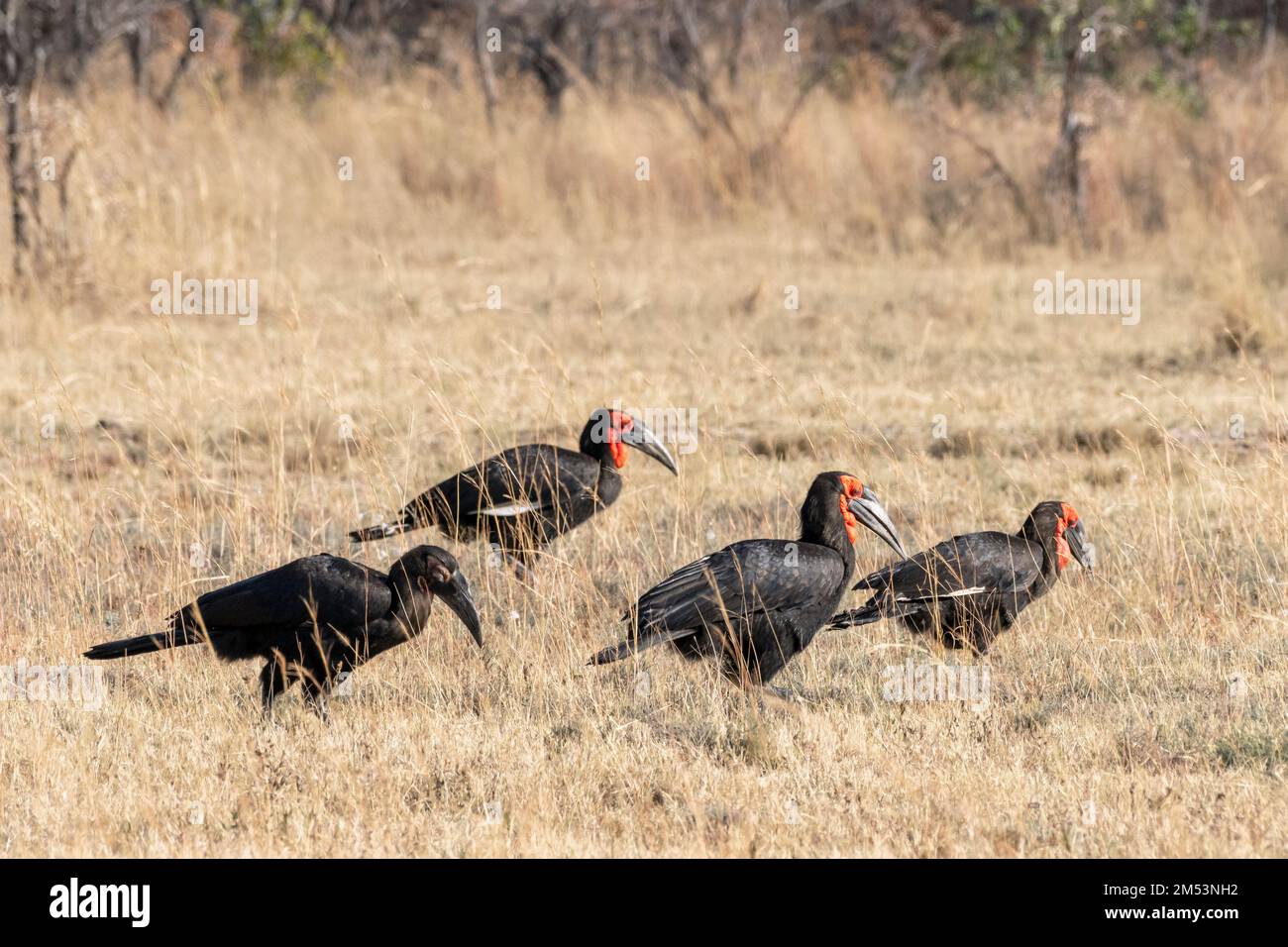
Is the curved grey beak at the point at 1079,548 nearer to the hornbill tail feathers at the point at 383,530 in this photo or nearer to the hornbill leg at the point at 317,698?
the hornbill tail feathers at the point at 383,530

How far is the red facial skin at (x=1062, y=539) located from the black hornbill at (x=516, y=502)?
1526mm

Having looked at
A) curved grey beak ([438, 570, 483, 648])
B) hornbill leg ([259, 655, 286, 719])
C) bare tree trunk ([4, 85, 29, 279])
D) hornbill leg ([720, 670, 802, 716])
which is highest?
bare tree trunk ([4, 85, 29, 279])

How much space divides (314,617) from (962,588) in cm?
203

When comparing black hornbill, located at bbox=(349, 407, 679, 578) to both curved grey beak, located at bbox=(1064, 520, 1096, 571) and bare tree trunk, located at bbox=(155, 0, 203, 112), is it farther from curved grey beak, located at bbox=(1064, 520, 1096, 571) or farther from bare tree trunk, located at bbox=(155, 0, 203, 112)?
bare tree trunk, located at bbox=(155, 0, 203, 112)

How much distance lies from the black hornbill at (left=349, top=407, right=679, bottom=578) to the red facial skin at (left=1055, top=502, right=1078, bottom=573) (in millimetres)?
1526

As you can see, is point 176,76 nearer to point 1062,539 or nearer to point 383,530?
point 383,530

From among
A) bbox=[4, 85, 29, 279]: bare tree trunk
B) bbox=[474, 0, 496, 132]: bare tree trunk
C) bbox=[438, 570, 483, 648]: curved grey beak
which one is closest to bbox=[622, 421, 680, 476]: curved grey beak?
bbox=[438, 570, 483, 648]: curved grey beak

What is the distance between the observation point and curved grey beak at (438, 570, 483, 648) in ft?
17.4

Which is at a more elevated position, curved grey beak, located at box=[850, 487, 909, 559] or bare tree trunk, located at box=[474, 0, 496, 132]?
bare tree trunk, located at box=[474, 0, 496, 132]

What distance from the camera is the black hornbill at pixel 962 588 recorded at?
18.8 ft

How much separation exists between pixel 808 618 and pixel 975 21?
14.7 m

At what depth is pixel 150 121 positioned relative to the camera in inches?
582

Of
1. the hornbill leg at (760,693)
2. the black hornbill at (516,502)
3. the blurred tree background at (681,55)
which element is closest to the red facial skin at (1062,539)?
the hornbill leg at (760,693)

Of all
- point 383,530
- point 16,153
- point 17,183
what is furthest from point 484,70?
point 383,530
